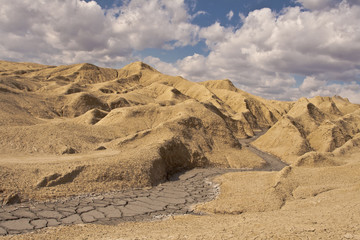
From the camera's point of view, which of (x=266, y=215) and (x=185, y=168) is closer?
(x=266, y=215)

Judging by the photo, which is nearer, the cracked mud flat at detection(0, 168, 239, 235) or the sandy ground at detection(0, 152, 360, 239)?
the sandy ground at detection(0, 152, 360, 239)

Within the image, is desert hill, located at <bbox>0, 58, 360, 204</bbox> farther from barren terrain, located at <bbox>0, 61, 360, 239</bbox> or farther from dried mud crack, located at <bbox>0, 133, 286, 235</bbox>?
dried mud crack, located at <bbox>0, 133, 286, 235</bbox>

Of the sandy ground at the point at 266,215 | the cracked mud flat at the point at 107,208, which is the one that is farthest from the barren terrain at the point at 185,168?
the cracked mud flat at the point at 107,208

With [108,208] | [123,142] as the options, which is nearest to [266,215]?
[108,208]

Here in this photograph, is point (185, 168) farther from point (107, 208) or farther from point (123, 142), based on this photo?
point (107, 208)

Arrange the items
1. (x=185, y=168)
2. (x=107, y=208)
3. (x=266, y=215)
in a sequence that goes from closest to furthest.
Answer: (x=266, y=215)
(x=107, y=208)
(x=185, y=168)

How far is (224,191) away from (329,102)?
42997 millimetres

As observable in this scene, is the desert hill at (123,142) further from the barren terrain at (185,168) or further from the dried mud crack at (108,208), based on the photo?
the dried mud crack at (108,208)

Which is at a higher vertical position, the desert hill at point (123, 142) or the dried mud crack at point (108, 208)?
the desert hill at point (123, 142)

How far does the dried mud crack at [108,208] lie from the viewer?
5.61 meters

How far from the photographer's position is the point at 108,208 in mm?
6730

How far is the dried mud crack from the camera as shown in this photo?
561 cm

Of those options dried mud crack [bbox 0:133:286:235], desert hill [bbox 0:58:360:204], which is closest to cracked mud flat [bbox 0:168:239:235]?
dried mud crack [bbox 0:133:286:235]

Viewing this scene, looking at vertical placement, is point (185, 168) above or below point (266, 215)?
above
